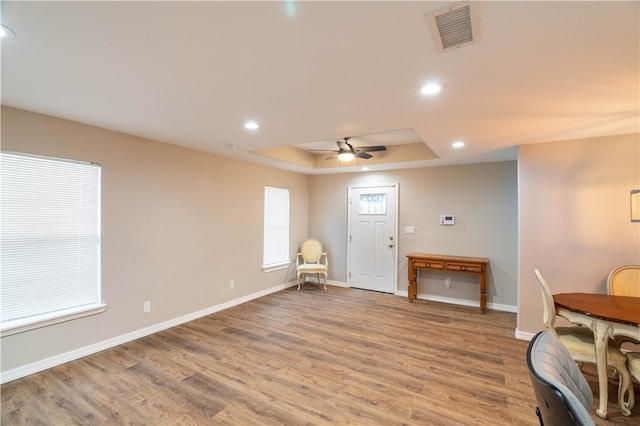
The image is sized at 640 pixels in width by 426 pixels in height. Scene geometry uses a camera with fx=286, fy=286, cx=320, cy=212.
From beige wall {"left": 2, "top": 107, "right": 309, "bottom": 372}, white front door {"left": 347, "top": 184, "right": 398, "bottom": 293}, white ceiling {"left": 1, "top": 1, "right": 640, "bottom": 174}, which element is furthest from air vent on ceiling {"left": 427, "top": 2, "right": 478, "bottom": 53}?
white front door {"left": 347, "top": 184, "right": 398, "bottom": 293}

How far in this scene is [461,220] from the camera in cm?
499

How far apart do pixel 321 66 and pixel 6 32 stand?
1.67m

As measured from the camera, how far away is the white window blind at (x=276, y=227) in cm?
550

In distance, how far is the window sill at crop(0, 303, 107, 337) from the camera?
2516 millimetres

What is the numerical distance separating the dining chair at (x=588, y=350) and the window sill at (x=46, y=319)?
416 centimetres

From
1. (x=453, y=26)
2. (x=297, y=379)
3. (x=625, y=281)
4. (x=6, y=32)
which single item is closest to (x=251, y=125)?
(x=6, y=32)

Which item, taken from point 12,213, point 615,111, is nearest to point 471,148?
point 615,111

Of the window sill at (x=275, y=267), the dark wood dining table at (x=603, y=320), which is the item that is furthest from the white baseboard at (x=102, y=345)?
the dark wood dining table at (x=603, y=320)

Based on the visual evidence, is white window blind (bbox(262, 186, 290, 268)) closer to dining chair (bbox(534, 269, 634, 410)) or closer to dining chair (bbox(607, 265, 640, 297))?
dining chair (bbox(534, 269, 634, 410))

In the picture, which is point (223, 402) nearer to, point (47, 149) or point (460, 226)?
point (47, 149)

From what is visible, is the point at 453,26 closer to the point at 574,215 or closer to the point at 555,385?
the point at 555,385

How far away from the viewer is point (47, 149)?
108 inches

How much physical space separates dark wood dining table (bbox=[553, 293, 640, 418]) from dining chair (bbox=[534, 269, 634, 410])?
0.08 m

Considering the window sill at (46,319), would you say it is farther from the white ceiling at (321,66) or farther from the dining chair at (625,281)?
the dining chair at (625,281)
